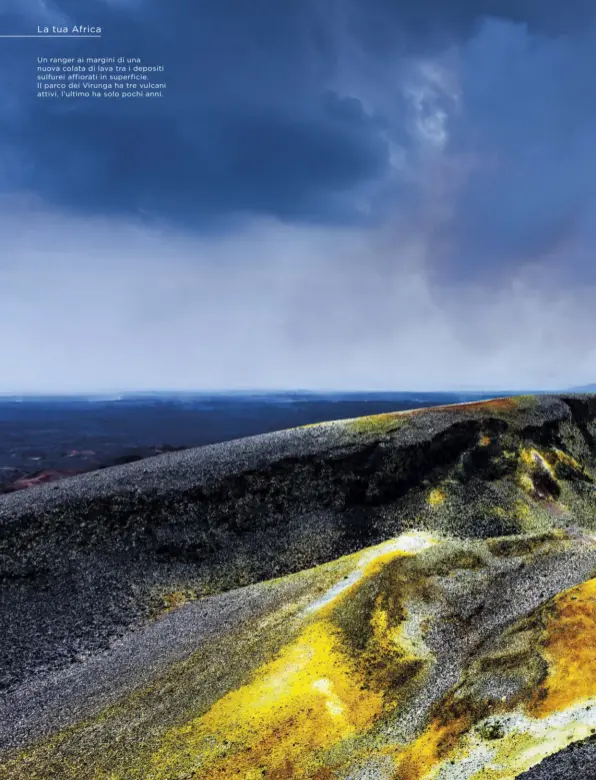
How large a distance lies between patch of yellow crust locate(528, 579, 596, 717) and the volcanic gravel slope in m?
0.05

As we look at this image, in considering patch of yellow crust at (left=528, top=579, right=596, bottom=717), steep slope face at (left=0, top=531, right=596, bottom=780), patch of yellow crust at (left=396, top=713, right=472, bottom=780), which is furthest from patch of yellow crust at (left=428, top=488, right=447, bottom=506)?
patch of yellow crust at (left=396, top=713, right=472, bottom=780)

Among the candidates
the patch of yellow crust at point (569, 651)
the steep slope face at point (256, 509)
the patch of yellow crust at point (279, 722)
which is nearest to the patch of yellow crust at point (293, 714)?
the patch of yellow crust at point (279, 722)

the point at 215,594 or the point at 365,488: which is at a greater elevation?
the point at 365,488

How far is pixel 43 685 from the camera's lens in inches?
500

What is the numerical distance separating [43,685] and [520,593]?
44.9 ft

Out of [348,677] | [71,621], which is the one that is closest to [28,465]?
[71,621]

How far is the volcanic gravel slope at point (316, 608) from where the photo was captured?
8242 millimetres

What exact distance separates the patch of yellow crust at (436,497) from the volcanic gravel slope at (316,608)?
9 centimetres

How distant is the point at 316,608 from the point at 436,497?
10.5 m

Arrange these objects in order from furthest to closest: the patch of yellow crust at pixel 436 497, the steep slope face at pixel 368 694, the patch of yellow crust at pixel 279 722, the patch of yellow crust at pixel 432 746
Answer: the patch of yellow crust at pixel 436 497
the patch of yellow crust at pixel 279 722
the steep slope face at pixel 368 694
the patch of yellow crust at pixel 432 746

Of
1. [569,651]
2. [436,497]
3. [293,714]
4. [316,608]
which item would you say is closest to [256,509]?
[316,608]

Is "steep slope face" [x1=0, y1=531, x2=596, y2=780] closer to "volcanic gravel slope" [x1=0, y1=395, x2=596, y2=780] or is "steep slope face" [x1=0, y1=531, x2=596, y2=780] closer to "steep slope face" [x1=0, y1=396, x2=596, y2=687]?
"volcanic gravel slope" [x1=0, y1=395, x2=596, y2=780]

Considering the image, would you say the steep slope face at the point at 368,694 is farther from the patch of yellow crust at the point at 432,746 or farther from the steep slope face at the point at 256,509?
the steep slope face at the point at 256,509

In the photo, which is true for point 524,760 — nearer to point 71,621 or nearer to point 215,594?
point 215,594
